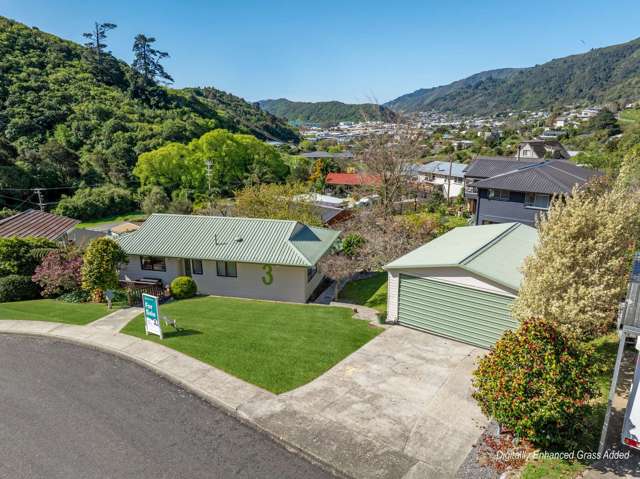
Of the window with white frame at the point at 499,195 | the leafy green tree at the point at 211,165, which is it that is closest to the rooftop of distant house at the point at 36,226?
the leafy green tree at the point at 211,165

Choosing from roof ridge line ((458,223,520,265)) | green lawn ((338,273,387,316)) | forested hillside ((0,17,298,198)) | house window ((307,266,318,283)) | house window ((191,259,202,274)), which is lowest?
green lawn ((338,273,387,316))

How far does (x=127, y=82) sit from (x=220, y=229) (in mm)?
82282

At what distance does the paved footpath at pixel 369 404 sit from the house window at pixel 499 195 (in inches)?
807

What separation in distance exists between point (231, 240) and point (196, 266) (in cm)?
246

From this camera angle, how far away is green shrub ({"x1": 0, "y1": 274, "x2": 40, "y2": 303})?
1970cm

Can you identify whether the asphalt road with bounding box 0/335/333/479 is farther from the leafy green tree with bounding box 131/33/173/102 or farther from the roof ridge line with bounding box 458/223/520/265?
the leafy green tree with bounding box 131/33/173/102

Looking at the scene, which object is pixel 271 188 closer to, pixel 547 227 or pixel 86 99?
pixel 547 227

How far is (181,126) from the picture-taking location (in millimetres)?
68938

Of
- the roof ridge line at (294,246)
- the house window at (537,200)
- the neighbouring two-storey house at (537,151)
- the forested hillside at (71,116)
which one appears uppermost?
the forested hillside at (71,116)

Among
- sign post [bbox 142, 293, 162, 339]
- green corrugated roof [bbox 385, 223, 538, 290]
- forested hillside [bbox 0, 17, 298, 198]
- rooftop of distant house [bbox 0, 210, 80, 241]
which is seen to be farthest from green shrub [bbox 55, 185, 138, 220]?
green corrugated roof [bbox 385, 223, 538, 290]

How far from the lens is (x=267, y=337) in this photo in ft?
45.9

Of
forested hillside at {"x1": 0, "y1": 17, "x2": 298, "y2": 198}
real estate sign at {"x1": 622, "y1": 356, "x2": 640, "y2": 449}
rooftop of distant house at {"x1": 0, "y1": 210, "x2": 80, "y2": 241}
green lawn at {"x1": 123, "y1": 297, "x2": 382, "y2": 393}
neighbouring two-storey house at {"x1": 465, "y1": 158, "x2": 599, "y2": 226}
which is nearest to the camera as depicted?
real estate sign at {"x1": 622, "y1": 356, "x2": 640, "y2": 449}

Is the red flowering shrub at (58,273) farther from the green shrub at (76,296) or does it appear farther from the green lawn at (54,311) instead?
the green lawn at (54,311)

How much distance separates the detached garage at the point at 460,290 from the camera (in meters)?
12.7
